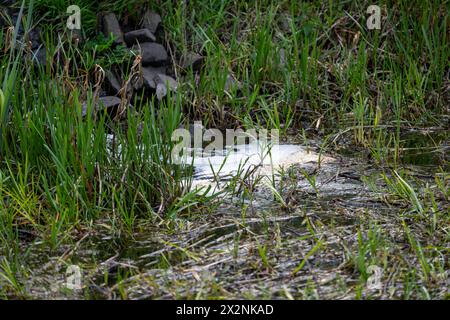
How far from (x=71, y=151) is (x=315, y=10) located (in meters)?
3.07

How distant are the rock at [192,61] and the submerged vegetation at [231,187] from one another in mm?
44

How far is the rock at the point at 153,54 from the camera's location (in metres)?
5.46

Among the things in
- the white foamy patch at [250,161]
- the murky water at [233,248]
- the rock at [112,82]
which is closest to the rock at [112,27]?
the rock at [112,82]

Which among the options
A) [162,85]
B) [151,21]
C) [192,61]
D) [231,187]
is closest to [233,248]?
[231,187]

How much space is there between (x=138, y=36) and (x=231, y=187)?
81.9 inches

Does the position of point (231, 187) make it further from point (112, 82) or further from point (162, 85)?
point (112, 82)

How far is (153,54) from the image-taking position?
18.0 feet

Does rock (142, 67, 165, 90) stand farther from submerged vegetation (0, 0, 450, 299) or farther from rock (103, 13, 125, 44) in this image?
rock (103, 13, 125, 44)

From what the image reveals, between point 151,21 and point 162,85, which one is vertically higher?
point 151,21

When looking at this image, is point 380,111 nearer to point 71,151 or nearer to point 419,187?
point 419,187

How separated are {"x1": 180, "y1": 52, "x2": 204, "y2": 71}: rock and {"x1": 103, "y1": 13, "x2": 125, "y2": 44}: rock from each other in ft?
1.41

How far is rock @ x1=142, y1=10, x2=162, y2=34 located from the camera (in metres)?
5.64
